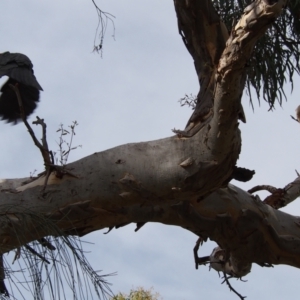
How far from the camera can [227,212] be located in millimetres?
2635

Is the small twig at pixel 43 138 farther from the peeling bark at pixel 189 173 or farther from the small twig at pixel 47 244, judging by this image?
the small twig at pixel 47 244

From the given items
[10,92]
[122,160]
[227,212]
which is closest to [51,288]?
[122,160]

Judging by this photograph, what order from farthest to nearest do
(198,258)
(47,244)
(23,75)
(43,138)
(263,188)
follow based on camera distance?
(198,258) < (263,188) < (23,75) < (43,138) < (47,244)

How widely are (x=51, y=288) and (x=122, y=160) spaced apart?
100 centimetres

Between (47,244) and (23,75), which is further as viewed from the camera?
(23,75)

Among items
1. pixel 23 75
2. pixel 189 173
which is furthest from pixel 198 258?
pixel 23 75

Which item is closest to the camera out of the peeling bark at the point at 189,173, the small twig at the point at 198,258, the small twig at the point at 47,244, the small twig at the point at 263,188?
the small twig at the point at 47,244

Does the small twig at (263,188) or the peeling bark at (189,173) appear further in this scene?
the small twig at (263,188)

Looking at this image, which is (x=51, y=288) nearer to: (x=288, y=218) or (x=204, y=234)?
(x=204, y=234)

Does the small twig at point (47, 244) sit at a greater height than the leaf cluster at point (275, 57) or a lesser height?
lesser

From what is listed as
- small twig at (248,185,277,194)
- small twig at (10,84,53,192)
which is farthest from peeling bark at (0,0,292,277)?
small twig at (248,185,277,194)

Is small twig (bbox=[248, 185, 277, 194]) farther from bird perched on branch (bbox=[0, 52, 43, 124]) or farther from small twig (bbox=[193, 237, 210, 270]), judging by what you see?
bird perched on branch (bbox=[0, 52, 43, 124])

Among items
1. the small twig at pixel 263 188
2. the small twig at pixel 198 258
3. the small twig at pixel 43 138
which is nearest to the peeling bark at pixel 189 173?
the small twig at pixel 43 138

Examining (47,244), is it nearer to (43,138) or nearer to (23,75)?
(43,138)
